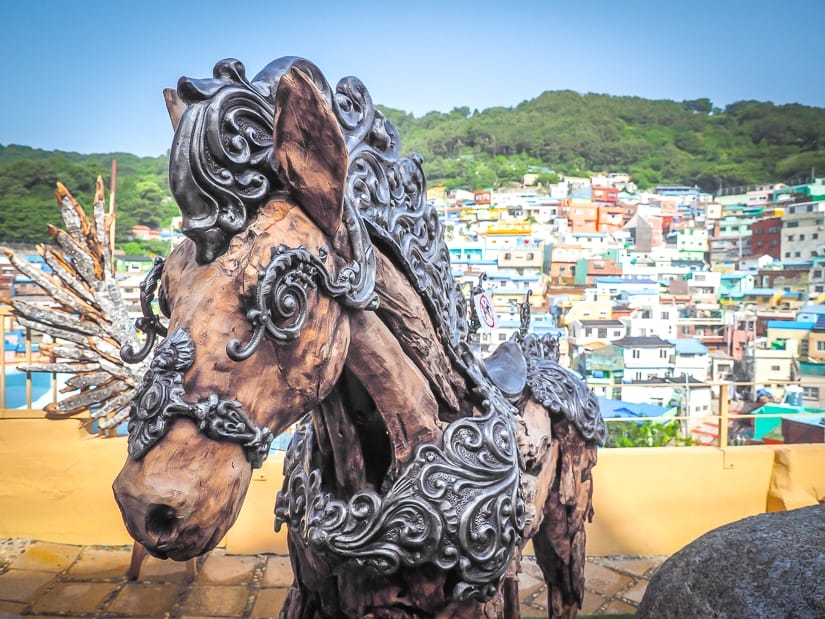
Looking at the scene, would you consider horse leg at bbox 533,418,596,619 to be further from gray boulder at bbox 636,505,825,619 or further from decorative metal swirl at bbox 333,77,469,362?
decorative metal swirl at bbox 333,77,469,362

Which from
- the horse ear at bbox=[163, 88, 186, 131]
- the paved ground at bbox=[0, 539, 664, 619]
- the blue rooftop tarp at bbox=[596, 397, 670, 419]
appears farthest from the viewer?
the blue rooftop tarp at bbox=[596, 397, 670, 419]

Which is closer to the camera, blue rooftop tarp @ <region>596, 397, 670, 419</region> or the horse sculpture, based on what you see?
the horse sculpture

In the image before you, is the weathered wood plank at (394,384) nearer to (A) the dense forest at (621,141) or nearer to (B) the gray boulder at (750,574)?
(B) the gray boulder at (750,574)

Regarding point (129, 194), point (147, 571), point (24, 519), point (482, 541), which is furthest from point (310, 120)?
point (129, 194)

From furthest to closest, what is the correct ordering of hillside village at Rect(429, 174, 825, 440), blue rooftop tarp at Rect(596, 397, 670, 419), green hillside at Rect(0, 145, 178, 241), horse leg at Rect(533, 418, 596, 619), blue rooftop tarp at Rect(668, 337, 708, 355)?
blue rooftop tarp at Rect(668, 337, 708, 355) → hillside village at Rect(429, 174, 825, 440) → green hillside at Rect(0, 145, 178, 241) → blue rooftop tarp at Rect(596, 397, 670, 419) → horse leg at Rect(533, 418, 596, 619)

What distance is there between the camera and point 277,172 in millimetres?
953

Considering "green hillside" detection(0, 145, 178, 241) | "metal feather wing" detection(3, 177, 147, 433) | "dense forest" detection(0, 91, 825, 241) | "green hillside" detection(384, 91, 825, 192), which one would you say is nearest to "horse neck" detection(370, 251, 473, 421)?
"metal feather wing" detection(3, 177, 147, 433)

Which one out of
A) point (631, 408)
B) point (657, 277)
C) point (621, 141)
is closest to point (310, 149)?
point (631, 408)

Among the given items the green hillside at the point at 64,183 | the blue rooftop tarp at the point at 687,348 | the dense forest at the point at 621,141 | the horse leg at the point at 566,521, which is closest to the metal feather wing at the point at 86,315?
the horse leg at the point at 566,521

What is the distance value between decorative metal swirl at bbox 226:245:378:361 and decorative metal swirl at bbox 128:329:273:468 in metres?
0.06

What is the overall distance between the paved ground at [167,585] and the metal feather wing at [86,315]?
817 mm

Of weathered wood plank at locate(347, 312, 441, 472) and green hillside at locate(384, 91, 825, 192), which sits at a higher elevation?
green hillside at locate(384, 91, 825, 192)

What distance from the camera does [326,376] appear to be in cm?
100

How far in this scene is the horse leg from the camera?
72.6 inches
